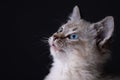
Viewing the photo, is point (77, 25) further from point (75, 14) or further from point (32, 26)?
point (32, 26)

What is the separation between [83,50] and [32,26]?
0.68 meters

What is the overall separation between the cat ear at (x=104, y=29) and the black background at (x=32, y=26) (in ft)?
1.72

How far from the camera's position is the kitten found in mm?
1822

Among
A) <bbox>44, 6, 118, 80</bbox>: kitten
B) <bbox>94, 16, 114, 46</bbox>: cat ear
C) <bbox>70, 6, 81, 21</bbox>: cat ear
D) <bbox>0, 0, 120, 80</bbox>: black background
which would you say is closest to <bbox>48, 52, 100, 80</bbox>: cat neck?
<bbox>44, 6, 118, 80</bbox>: kitten

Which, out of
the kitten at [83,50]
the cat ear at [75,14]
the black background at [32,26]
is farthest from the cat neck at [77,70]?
the black background at [32,26]

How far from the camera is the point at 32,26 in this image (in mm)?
2416

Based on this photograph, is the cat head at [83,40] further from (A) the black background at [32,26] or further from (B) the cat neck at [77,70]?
(A) the black background at [32,26]

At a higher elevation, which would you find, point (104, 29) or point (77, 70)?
point (104, 29)

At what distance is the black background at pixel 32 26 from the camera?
7.85 feet

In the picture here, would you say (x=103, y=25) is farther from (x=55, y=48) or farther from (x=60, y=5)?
(x=60, y=5)

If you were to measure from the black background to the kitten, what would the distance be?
0.50 m

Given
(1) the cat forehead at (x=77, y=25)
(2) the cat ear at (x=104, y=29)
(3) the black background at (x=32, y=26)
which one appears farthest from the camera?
(3) the black background at (x=32, y=26)

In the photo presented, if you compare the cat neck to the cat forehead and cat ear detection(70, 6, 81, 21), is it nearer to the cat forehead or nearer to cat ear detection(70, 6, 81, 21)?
the cat forehead

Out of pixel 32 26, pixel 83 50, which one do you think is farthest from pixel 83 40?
pixel 32 26
